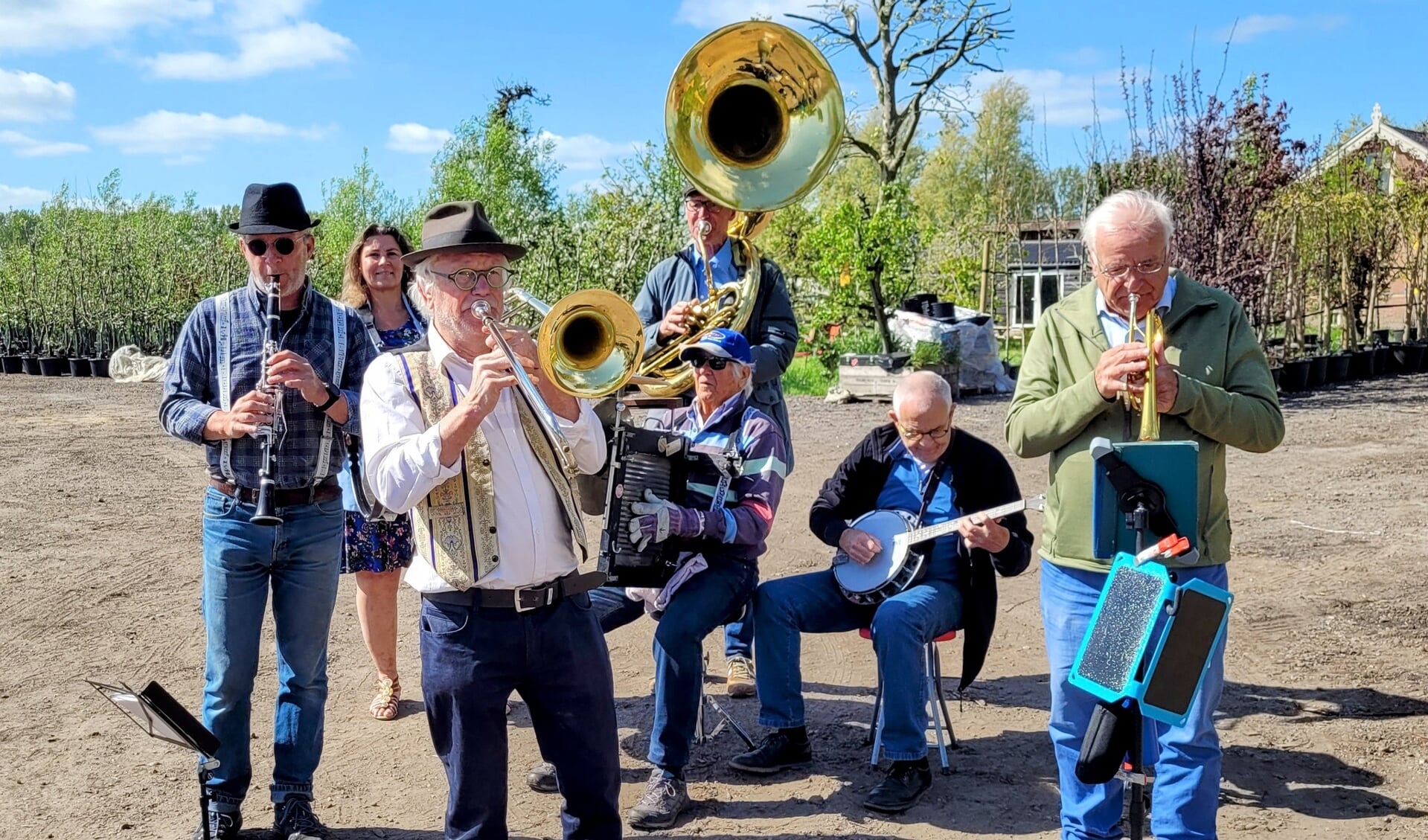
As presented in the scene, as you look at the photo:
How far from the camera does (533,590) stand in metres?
2.83

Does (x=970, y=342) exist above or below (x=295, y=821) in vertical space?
above

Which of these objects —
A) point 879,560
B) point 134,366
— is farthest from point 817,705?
point 134,366

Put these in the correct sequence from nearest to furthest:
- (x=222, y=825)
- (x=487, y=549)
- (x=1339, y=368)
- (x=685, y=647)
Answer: (x=487, y=549) → (x=222, y=825) → (x=685, y=647) → (x=1339, y=368)

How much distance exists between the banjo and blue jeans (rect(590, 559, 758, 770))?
→ 0.45 m

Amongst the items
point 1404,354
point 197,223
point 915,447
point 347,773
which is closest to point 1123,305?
point 915,447

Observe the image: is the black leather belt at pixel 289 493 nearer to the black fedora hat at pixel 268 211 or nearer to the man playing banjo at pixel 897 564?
the black fedora hat at pixel 268 211

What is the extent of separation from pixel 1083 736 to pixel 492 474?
5.52ft

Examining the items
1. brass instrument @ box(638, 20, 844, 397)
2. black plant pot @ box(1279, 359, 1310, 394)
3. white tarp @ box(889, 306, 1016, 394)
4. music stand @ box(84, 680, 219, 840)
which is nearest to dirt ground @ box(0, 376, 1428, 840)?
music stand @ box(84, 680, 219, 840)

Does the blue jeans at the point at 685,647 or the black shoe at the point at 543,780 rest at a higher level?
the blue jeans at the point at 685,647

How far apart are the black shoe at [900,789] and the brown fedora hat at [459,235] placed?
2.22m

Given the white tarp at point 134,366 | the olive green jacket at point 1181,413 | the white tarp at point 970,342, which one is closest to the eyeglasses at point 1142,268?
the olive green jacket at point 1181,413

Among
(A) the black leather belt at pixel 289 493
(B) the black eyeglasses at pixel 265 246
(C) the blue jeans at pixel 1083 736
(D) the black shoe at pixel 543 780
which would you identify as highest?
(B) the black eyeglasses at pixel 265 246

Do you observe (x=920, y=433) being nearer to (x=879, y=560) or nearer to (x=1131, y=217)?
(x=879, y=560)

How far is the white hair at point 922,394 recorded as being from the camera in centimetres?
432
